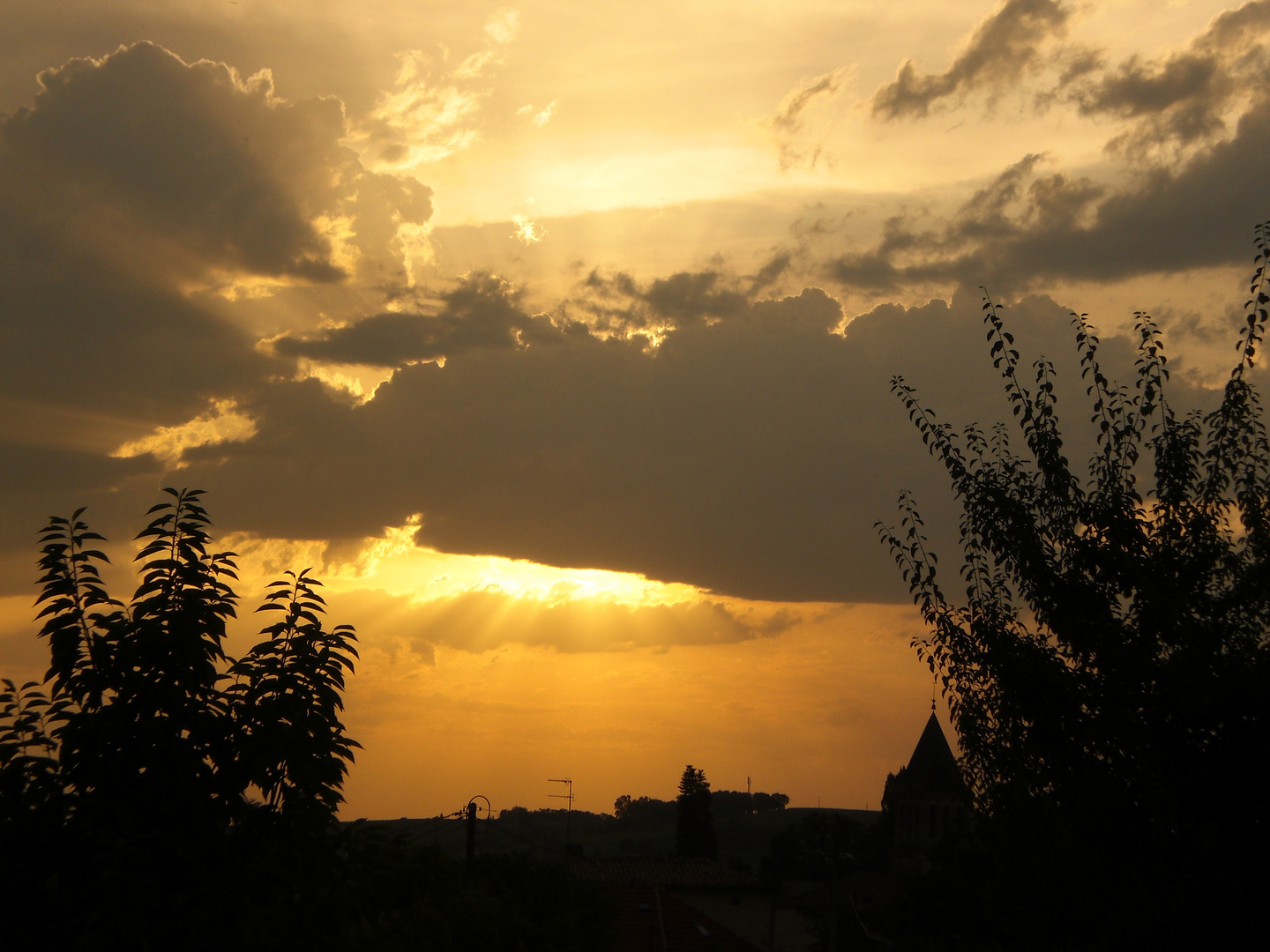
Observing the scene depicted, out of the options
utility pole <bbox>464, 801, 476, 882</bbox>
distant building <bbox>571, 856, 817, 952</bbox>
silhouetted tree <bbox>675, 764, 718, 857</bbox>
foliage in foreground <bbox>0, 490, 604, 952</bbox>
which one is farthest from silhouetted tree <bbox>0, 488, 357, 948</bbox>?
silhouetted tree <bbox>675, 764, 718, 857</bbox>

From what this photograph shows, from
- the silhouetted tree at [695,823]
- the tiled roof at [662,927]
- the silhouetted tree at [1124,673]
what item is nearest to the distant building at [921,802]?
the silhouetted tree at [695,823]

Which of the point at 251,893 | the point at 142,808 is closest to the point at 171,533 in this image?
the point at 142,808

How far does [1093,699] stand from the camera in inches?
416

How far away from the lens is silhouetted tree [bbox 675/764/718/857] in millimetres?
143250

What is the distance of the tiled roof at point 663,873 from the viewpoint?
7519 centimetres

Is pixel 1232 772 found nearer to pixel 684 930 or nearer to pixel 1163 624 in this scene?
pixel 1163 624

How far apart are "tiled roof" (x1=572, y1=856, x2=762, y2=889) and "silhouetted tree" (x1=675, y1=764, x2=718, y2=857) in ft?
204

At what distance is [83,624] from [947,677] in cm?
847

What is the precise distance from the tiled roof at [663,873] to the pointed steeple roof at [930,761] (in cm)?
4481

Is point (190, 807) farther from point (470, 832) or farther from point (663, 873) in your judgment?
point (663, 873)

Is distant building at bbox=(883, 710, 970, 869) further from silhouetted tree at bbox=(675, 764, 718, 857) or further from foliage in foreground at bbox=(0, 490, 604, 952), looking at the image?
foliage in foreground at bbox=(0, 490, 604, 952)

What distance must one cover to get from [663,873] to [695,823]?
68.8 meters

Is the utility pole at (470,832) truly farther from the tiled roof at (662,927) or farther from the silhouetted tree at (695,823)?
the silhouetted tree at (695,823)

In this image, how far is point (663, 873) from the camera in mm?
78625
